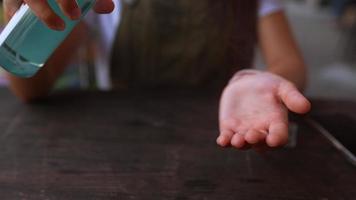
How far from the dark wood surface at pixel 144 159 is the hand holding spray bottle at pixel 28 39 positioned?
107 mm

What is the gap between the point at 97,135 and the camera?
511mm

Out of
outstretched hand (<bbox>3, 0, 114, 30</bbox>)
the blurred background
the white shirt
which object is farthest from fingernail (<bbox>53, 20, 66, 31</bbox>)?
the blurred background

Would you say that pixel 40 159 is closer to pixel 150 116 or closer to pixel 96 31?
pixel 150 116

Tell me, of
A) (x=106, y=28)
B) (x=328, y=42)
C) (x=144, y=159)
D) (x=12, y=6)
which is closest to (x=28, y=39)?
(x=12, y=6)

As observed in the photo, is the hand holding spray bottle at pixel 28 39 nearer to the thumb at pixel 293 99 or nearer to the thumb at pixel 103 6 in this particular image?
the thumb at pixel 103 6

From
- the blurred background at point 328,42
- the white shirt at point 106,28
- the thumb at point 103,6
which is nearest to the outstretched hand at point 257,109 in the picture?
the thumb at point 103,6

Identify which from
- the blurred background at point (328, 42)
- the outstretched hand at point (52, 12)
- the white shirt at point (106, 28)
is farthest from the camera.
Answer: the blurred background at point (328, 42)

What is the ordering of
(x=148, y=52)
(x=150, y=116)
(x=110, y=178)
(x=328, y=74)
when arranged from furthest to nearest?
(x=328, y=74), (x=148, y=52), (x=150, y=116), (x=110, y=178)

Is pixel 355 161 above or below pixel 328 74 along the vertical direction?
above

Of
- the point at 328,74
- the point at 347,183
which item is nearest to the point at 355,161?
the point at 347,183

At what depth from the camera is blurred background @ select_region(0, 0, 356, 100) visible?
5.41 feet

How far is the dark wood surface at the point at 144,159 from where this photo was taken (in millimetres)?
399

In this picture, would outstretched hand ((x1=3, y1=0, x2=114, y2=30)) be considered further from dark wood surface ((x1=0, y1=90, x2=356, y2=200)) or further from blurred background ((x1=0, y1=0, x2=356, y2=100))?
blurred background ((x1=0, y1=0, x2=356, y2=100))

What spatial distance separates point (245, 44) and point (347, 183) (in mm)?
299
